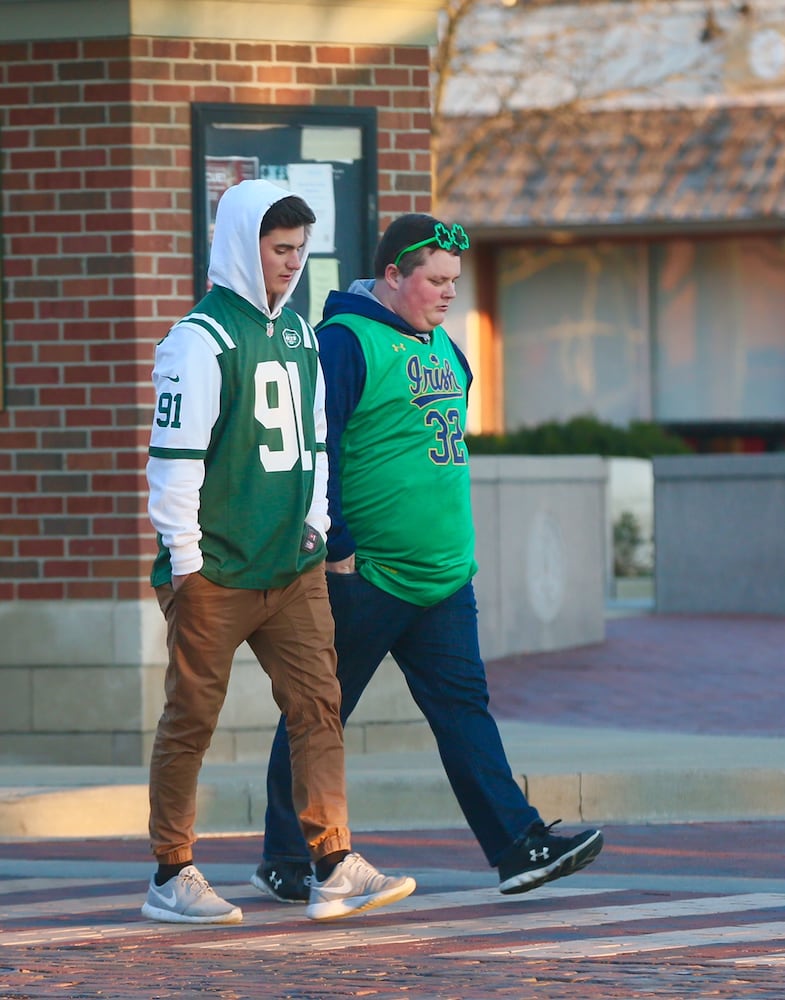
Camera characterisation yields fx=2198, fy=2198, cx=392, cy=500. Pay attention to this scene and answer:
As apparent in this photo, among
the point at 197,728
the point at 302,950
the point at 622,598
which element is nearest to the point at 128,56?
the point at 197,728

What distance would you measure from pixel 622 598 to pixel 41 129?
36.7 feet

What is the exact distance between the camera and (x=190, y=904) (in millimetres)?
5684

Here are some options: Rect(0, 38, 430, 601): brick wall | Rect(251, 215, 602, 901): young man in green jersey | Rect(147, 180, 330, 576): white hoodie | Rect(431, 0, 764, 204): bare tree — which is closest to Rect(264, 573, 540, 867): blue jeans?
Answer: Rect(251, 215, 602, 901): young man in green jersey

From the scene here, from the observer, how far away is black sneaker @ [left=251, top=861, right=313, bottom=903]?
238 inches

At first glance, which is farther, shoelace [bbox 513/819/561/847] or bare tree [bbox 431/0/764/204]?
bare tree [bbox 431/0/764/204]

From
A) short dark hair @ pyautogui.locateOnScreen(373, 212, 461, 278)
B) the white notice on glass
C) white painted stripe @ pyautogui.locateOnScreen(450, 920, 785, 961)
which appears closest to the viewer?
white painted stripe @ pyautogui.locateOnScreen(450, 920, 785, 961)

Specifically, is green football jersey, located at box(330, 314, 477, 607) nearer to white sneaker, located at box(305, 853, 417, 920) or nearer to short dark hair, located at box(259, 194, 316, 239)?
short dark hair, located at box(259, 194, 316, 239)

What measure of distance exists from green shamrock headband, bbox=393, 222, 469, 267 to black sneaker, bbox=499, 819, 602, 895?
63.0 inches

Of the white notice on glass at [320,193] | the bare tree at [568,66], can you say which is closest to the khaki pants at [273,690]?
the white notice on glass at [320,193]

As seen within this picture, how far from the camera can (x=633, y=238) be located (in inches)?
1089

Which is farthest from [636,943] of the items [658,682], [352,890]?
[658,682]

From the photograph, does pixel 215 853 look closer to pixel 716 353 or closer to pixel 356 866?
pixel 356 866

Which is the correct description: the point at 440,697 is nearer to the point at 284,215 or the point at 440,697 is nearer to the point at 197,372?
the point at 197,372

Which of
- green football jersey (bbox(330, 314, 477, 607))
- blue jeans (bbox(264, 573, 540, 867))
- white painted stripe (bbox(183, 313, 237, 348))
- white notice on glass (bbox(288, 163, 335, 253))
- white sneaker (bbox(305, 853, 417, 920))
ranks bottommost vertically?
white sneaker (bbox(305, 853, 417, 920))
